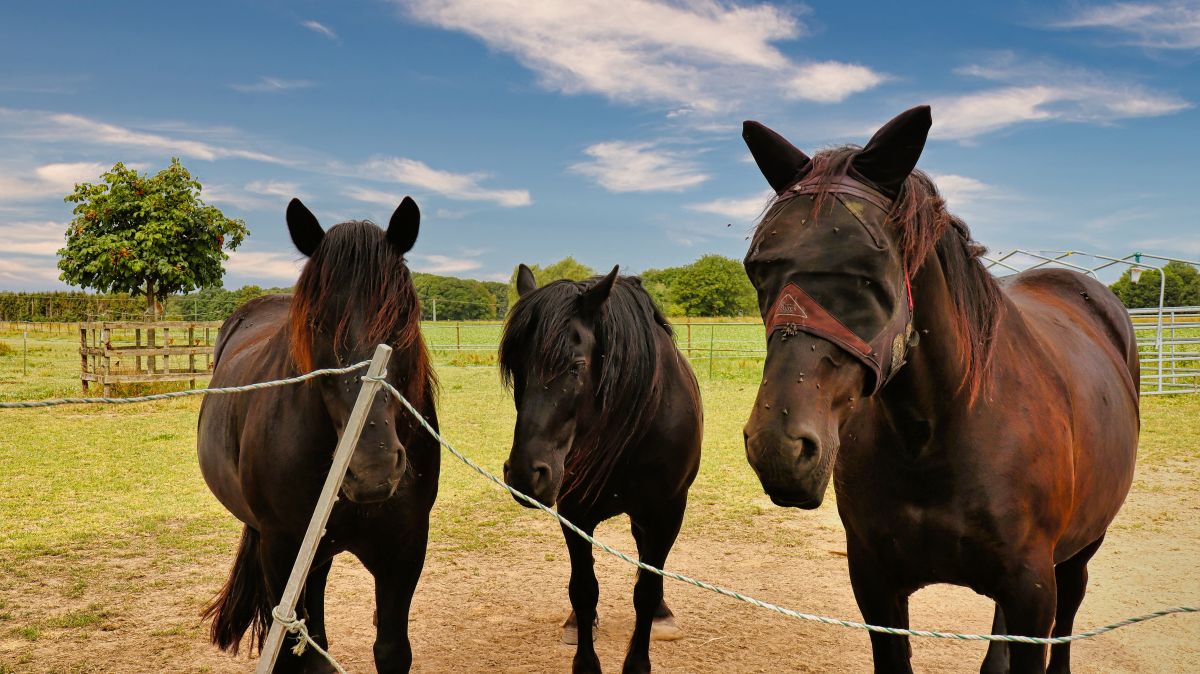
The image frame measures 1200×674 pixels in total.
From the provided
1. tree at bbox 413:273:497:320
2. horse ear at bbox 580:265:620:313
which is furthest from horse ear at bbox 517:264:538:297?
tree at bbox 413:273:497:320

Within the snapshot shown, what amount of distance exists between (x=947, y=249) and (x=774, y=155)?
0.55 metres

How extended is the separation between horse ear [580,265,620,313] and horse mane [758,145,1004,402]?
136cm

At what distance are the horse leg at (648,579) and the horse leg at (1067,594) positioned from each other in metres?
1.78

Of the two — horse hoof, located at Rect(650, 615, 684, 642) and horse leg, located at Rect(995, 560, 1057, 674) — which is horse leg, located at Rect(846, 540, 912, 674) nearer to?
horse leg, located at Rect(995, 560, 1057, 674)

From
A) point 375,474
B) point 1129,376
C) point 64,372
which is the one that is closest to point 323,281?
point 375,474

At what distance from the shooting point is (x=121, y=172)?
16.3m

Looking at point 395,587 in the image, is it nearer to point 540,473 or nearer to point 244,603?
point 540,473

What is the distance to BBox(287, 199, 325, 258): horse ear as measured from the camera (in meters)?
2.85

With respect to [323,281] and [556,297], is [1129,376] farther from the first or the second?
[323,281]

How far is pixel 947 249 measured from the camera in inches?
81.4

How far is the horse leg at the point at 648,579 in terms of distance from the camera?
3754 mm

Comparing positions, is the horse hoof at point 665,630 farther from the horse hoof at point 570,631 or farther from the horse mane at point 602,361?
the horse mane at point 602,361

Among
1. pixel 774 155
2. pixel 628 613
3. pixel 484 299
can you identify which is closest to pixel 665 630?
pixel 628 613

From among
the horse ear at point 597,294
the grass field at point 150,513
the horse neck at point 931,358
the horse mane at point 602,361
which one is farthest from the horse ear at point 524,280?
the horse neck at point 931,358
